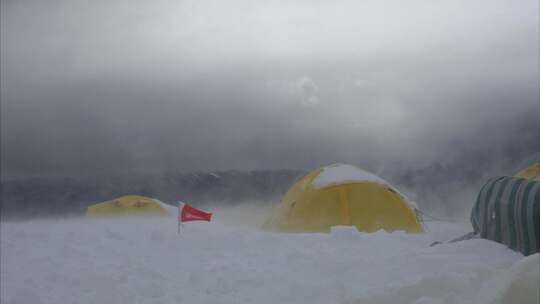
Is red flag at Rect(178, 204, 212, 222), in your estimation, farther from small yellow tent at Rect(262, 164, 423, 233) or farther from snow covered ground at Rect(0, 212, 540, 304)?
small yellow tent at Rect(262, 164, 423, 233)

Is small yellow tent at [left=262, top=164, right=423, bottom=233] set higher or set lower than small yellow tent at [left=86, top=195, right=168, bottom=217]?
higher

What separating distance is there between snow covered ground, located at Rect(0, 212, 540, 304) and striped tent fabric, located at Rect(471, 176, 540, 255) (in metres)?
0.20

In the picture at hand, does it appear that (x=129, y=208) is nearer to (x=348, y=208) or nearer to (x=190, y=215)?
(x=190, y=215)

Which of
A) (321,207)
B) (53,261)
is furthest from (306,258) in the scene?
(321,207)

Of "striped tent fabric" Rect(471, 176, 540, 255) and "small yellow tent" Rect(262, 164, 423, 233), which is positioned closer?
"striped tent fabric" Rect(471, 176, 540, 255)

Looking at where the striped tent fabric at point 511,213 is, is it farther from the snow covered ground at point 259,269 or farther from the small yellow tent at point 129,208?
the small yellow tent at point 129,208

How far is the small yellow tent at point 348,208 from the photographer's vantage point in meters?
15.6

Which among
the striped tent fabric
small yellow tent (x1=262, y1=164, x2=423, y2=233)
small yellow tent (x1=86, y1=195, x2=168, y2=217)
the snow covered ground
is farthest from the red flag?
small yellow tent (x1=86, y1=195, x2=168, y2=217)

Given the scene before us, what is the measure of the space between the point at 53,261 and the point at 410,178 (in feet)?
157

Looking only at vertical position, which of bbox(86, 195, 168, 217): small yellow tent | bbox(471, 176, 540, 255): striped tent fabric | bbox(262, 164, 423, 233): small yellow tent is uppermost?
bbox(471, 176, 540, 255): striped tent fabric

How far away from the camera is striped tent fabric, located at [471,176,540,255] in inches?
255

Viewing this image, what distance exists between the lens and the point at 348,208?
1562 cm

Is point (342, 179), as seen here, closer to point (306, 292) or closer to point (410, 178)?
point (306, 292)

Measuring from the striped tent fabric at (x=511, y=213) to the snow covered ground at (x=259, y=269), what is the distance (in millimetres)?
195
